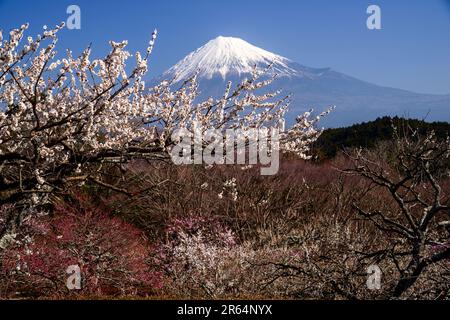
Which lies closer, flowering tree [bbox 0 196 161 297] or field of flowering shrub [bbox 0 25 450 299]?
field of flowering shrub [bbox 0 25 450 299]

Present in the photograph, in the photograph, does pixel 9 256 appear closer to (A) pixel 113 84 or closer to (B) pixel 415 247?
(A) pixel 113 84

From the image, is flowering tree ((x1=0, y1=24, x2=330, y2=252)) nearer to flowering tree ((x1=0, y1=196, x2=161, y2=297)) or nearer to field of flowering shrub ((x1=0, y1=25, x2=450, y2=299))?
field of flowering shrub ((x1=0, y1=25, x2=450, y2=299))

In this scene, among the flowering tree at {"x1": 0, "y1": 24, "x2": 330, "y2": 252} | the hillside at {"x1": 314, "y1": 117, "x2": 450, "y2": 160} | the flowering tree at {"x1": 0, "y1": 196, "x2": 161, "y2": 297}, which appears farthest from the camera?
the hillside at {"x1": 314, "y1": 117, "x2": 450, "y2": 160}

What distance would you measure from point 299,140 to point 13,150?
305 centimetres

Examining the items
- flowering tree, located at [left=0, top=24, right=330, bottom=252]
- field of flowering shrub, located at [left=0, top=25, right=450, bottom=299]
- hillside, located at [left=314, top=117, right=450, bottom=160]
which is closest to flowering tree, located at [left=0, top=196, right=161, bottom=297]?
field of flowering shrub, located at [left=0, top=25, right=450, bottom=299]

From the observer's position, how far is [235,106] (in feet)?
18.9

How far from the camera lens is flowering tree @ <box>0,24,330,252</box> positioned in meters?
4.83

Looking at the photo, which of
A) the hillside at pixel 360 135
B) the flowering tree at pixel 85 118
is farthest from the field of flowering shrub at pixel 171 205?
the hillside at pixel 360 135

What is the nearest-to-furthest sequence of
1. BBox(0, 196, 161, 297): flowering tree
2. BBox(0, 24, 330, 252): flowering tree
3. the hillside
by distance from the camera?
1. BBox(0, 24, 330, 252): flowering tree
2. BBox(0, 196, 161, 297): flowering tree
3. the hillside

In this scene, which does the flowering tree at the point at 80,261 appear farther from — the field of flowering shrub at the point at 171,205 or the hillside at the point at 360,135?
the hillside at the point at 360,135

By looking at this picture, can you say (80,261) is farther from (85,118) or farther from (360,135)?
(360,135)

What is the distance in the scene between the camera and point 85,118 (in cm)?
502

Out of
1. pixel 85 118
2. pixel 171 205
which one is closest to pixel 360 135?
pixel 171 205
